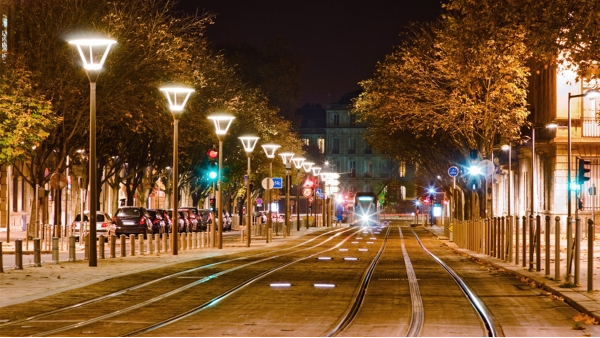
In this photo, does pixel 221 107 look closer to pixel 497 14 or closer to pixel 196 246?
pixel 196 246

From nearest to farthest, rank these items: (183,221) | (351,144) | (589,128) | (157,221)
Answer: (157,221)
(589,128)
(183,221)
(351,144)

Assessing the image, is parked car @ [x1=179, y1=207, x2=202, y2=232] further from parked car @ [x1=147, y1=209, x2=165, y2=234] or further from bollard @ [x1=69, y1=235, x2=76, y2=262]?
bollard @ [x1=69, y1=235, x2=76, y2=262]

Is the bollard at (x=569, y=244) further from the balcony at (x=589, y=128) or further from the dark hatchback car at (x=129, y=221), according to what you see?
the balcony at (x=589, y=128)

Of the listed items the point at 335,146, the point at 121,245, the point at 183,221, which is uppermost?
the point at 335,146

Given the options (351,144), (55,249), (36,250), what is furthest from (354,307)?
(351,144)

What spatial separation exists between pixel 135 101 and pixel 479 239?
15935mm

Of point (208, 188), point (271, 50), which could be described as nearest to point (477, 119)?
point (208, 188)

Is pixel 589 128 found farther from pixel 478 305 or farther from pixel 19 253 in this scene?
pixel 478 305

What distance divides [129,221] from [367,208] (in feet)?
197

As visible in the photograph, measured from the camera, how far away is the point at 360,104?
5997 centimetres

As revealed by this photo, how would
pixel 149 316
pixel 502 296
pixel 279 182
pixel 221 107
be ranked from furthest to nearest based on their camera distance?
1. pixel 221 107
2. pixel 279 182
3. pixel 502 296
4. pixel 149 316

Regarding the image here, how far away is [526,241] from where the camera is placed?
35125 mm

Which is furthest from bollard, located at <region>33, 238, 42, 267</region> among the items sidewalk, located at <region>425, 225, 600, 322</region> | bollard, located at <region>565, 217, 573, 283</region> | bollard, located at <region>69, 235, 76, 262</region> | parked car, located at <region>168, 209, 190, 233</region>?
parked car, located at <region>168, 209, 190, 233</region>

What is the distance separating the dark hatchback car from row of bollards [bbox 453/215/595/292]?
15452 mm
